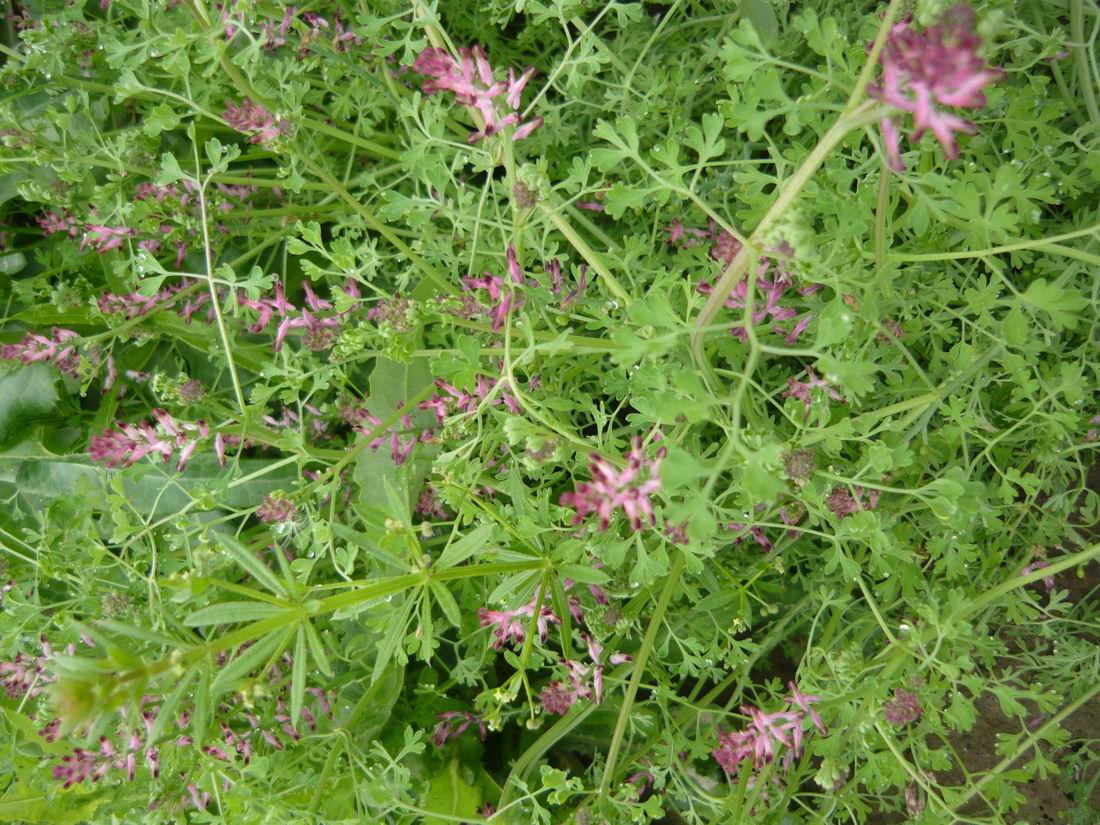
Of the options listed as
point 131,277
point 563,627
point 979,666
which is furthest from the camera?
point 979,666

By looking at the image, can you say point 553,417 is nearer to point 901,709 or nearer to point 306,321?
point 306,321

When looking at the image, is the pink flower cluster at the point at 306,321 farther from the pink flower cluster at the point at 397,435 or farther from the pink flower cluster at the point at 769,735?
the pink flower cluster at the point at 769,735

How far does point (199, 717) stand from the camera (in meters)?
1.35

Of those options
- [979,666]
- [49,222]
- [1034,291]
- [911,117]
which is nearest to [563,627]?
[1034,291]

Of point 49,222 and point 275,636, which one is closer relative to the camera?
point 275,636

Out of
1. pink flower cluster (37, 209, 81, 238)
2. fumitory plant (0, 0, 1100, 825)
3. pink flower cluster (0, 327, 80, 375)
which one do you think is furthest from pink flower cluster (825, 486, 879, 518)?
pink flower cluster (37, 209, 81, 238)

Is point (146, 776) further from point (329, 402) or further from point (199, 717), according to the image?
point (329, 402)

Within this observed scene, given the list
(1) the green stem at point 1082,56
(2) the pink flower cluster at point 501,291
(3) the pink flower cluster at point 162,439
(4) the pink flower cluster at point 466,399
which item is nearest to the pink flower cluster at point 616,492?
(2) the pink flower cluster at point 501,291

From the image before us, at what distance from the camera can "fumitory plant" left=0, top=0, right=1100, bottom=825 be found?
1520 mm

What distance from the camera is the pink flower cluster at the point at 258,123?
71.1 inches

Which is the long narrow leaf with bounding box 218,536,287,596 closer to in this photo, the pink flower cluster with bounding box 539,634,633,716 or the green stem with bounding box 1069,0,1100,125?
the pink flower cluster with bounding box 539,634,633,716

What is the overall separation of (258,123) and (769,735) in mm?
1842

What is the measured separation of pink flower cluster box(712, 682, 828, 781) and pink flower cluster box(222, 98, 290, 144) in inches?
67.3

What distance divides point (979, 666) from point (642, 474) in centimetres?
194
